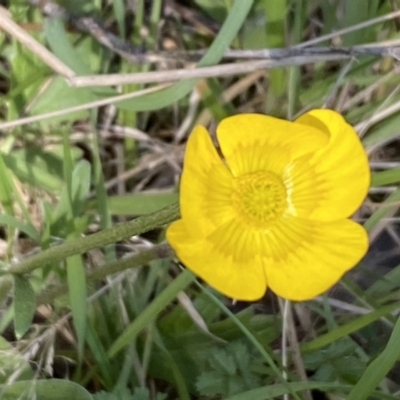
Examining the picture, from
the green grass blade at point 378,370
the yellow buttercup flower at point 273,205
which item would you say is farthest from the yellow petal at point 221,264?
the green grass blade at point 378,370

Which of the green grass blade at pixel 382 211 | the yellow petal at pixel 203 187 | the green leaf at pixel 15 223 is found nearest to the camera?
the yellow petal at pixel 203 187

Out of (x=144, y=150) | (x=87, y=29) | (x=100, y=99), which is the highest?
(x=87, y=29)

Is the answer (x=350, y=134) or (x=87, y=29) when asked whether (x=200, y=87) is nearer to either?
(x=87, y=29)

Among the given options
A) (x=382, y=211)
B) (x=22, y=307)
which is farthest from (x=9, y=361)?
(x=382, y=211)

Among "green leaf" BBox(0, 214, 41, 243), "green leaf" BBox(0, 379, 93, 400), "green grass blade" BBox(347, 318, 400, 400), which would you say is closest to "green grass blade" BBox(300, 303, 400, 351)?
"green grass blade" BBox(347, 318, 400, 400)

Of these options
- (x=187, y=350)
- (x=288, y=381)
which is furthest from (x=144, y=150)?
(x=288, y=381)

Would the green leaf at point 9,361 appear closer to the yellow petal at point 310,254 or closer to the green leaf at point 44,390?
the green leaf at point 44,390
